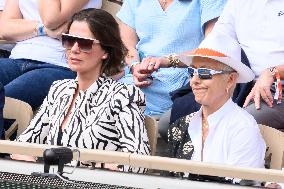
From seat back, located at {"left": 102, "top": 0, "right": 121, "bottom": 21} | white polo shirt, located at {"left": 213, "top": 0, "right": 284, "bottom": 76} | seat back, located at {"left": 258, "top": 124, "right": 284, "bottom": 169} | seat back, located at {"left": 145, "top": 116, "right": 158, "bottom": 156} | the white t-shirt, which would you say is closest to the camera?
seat back, located at {"left": 258, "top": 124, "right": 284, "bottom": 169}

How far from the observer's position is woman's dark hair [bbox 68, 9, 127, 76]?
150 inches

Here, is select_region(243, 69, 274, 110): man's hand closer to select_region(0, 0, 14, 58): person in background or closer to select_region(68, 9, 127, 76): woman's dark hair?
select_region(68, 9, 127, 76): woman's dark hair

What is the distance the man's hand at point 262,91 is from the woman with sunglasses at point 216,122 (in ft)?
0.96

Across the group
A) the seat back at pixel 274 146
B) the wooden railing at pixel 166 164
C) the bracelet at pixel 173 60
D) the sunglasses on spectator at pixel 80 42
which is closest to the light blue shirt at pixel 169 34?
the bracelet at pixel 173 60

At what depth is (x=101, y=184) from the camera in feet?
6.37

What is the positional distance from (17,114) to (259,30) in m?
1.47

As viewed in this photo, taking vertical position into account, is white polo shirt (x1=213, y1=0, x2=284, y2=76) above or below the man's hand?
above

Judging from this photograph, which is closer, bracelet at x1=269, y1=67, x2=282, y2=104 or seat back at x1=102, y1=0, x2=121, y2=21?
bracelet at x1=269, y1=67, x2=282, y2=104

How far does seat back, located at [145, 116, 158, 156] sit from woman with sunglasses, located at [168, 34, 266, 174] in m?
0.09

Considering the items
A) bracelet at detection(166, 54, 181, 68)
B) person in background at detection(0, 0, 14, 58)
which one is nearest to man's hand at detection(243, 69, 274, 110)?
bracelet at detection(166, 54, 181, 68)

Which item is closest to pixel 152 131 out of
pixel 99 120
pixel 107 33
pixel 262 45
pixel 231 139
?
pixel 99 120

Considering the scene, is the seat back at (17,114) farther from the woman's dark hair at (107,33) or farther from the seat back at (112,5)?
the seat back at (112,5)

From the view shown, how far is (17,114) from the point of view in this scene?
403cm

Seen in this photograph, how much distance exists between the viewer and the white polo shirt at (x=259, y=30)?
4113 millimetres
